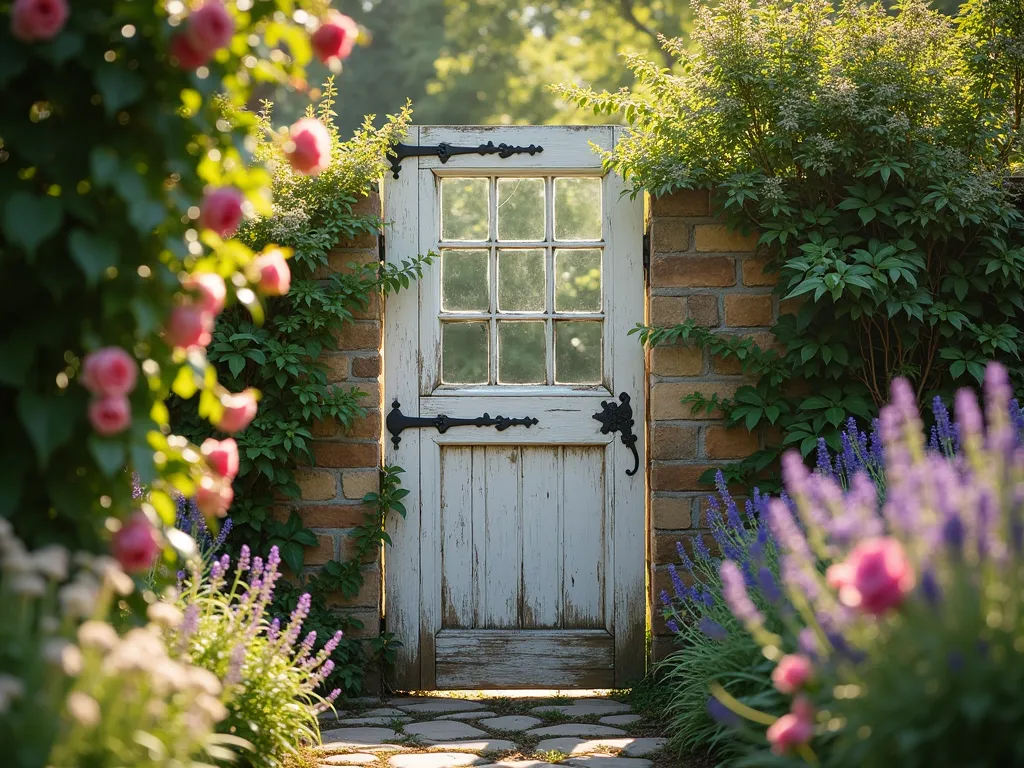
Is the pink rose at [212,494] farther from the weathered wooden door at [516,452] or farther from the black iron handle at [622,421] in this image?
the black iron handle at [622,421]

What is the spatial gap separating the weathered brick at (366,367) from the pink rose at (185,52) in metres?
2.24

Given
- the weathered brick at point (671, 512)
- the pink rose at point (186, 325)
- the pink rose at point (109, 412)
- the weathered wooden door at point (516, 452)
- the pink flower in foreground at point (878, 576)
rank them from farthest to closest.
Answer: the weathered wooden door at point (516, 452)
the weathered brick at point (671, 512)
the pink rose at point (186, 325)
the pink rose at point (109, 412)
the pink flower in foreground at point (878, 576)

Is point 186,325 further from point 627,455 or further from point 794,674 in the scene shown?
point 627,455

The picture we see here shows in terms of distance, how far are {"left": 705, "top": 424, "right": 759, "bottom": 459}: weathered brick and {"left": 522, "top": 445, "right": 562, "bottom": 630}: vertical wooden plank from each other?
575 mm

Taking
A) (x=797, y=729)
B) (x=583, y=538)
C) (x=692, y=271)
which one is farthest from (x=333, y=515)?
(x=797, y=729)

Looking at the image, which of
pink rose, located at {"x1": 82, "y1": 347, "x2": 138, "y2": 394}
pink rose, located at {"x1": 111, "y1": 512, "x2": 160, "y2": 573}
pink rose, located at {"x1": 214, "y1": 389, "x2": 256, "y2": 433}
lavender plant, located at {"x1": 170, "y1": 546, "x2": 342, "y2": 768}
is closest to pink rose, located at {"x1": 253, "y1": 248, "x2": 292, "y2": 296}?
pink rose, located at {"x1": 214, "y1": 389, "x2": 256, "y2": 433}

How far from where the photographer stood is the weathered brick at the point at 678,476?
3.84m

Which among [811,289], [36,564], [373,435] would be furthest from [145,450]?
[811,289]

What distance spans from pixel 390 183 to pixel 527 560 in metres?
1.54

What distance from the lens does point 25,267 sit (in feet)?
5.77

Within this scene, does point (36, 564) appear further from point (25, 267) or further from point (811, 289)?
point (811, 289)

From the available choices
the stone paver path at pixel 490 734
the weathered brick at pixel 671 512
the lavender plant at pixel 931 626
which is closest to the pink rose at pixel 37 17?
the lavender plant at pixel 931 626

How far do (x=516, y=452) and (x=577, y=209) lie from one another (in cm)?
98

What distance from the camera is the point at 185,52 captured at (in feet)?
5.49
